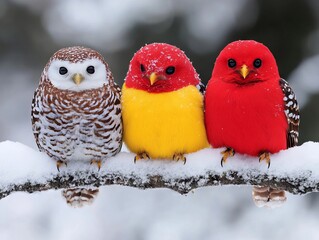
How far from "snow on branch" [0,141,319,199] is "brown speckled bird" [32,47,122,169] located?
0.11 metres

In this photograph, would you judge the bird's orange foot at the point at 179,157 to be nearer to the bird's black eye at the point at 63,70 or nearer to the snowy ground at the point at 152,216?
the bird's black eye at the point at 63,70

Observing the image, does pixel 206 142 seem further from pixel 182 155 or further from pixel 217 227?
pixel 217 227

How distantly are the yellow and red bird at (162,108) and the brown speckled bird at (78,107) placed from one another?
118mm

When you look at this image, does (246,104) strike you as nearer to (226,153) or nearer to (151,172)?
(226,153)

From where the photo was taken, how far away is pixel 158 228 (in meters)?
8.45

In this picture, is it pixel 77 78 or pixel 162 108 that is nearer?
pixel 77 78

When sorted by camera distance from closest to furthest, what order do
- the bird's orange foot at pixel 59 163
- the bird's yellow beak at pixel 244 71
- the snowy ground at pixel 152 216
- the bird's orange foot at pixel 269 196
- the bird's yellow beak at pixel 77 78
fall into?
the bird's yellow beak at pixel 77 78 < the bird's yellow beak at pixel 244 71 < the bird's orange foot at pixel 59 163 < the bird's orange foot at pixel 269 196 < the snowy ground at pixel 152 216

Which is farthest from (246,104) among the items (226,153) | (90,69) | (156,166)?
(90,69)

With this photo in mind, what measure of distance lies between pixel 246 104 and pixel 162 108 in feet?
1.66

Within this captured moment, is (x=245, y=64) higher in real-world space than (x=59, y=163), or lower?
higher

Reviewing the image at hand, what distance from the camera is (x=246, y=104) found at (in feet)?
15.9

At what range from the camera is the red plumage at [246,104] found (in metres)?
4.86

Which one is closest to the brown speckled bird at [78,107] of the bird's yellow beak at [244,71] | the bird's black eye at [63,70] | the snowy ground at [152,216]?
the bird's black eye at [63,70]

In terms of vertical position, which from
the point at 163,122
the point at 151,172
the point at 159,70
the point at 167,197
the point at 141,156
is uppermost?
the point at 167,197
